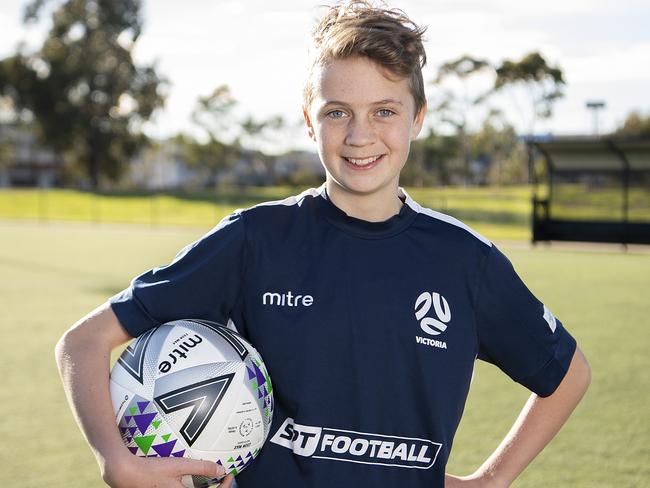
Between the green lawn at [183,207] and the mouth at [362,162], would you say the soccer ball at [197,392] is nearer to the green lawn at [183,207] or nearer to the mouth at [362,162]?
the mouth at [362,162]

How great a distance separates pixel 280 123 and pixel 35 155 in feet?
122

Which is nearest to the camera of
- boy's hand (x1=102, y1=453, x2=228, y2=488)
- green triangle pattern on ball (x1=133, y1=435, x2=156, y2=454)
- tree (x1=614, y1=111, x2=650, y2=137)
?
boy's hand (x1=102, y1=453, x2=228, y2=488)

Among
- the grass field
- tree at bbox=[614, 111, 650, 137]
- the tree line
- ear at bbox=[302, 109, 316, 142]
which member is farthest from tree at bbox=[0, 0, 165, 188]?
ear at bbox=[302, 109, 316, 142]

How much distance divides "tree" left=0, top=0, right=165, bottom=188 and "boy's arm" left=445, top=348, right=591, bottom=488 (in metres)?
53.9

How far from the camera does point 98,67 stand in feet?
178

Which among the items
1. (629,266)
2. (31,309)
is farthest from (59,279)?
(629,266)

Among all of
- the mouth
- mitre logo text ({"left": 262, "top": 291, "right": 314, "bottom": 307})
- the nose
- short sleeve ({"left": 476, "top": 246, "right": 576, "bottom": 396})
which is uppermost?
the nose

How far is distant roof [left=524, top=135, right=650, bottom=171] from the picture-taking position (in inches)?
747

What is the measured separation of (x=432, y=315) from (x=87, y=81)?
55.0 meters

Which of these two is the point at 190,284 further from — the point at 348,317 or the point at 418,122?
the point at 418,122

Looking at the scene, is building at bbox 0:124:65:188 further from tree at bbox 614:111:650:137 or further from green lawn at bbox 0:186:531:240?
tree at bbox 614:111:650:137

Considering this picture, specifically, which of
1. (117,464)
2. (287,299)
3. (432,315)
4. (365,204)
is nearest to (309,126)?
(365,204)

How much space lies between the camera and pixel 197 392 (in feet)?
7.48

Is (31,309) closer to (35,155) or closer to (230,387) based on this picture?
(230,387)
